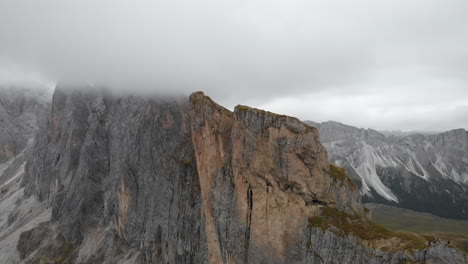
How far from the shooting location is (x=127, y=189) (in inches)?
5123

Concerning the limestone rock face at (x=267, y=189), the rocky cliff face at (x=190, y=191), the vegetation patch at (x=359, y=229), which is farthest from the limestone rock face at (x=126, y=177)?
the vegetation patch at (x=359, y=229)

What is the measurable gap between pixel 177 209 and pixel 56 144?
117 meters

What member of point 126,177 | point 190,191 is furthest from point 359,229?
point 126,177

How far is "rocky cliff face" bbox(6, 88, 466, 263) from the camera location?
200 ft

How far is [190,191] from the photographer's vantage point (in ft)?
339

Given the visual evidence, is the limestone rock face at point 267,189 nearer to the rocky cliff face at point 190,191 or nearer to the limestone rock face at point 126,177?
the rocky cliff face at point 190,191

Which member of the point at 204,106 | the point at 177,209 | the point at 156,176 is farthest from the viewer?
the point at 156,176

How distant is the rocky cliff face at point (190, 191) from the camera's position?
6091 cm

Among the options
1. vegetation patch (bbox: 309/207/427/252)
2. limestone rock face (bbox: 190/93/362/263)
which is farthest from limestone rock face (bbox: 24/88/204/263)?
vegetation patch (bbox: 309/207/427/252)

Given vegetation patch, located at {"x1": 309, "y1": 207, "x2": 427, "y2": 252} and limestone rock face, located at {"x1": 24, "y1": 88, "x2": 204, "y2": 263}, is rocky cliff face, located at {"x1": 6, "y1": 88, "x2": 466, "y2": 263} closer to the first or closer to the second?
vegetation patch, located at {"x1": 309, "y1": 207, "x2": 427, "y2": 252}

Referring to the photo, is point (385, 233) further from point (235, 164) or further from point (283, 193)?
point (235, 164)

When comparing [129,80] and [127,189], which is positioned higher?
[129,80]

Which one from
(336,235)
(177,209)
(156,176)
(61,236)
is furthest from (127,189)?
(336,235)

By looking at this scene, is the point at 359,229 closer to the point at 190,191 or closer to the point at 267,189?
the point at 267,189
